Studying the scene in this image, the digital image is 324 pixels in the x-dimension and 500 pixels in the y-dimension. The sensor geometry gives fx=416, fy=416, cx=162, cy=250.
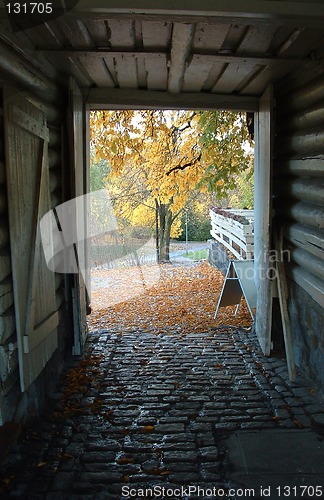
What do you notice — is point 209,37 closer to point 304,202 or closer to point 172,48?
point 172,48

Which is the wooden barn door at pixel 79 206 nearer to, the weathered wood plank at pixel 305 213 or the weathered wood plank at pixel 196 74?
the weathered wood plank at pixel 196 74

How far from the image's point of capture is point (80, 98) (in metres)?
5.23

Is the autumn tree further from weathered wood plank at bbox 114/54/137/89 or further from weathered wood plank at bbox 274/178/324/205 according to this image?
weathered wood plank at bbox 274/178/324/205

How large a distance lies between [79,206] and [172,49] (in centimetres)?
230

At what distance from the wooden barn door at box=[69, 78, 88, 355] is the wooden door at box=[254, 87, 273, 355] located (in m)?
2.33

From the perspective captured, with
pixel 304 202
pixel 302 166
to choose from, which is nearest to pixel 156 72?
pixel 302 166

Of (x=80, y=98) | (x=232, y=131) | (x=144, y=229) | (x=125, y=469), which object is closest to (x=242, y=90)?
(x=80, y=98)

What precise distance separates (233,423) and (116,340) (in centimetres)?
271

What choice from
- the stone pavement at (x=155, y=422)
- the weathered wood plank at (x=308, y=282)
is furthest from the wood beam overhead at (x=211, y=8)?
the stone pavement at (x=155, y=422)

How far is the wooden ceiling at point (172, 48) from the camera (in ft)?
10.9

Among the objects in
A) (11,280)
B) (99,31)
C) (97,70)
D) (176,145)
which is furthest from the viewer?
(176,145)

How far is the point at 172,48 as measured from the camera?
3881mm

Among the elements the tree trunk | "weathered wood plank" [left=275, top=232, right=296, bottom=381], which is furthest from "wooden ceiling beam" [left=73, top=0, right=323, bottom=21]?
the tree trunk

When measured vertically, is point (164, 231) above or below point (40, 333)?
above
